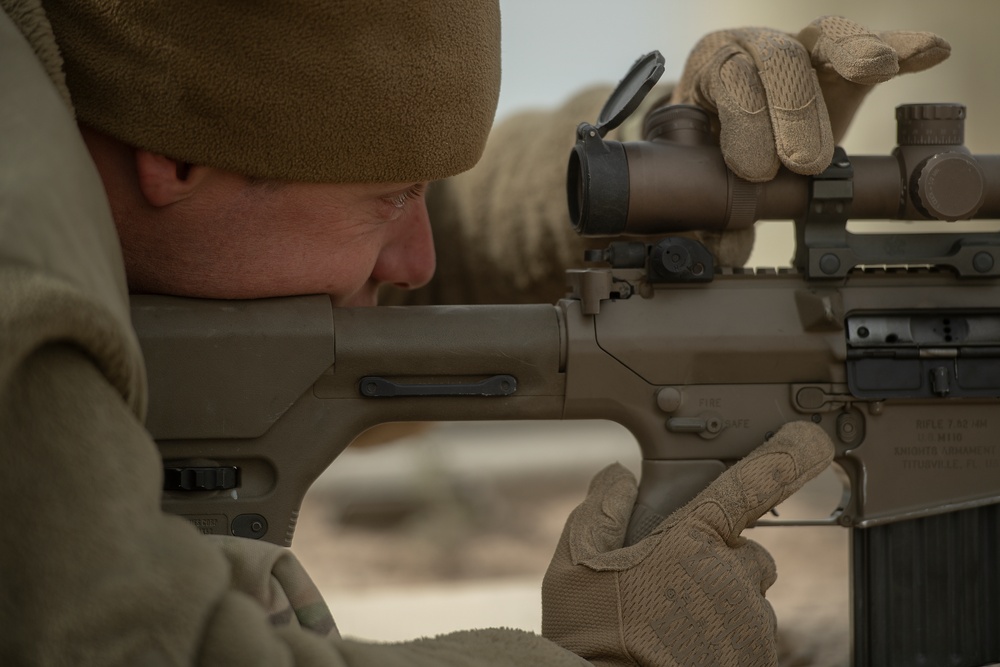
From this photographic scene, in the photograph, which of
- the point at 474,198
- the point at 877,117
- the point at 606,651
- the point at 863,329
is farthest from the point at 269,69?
the point at 877,117

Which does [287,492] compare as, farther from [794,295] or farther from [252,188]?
[794,295]

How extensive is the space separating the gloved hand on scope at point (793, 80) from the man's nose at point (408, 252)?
14.9 inches

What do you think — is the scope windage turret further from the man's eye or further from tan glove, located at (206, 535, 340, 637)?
tan glove, located at (206, 535, 340, 637)

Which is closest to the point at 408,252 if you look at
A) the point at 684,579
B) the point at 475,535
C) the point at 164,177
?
the point at 164,177

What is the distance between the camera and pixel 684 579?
113 cm

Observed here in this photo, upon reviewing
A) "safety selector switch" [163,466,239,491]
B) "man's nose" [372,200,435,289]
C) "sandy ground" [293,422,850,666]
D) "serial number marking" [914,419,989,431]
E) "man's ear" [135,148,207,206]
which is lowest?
"sandy ground" [293,422,850,666]

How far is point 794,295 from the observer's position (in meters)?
1.31

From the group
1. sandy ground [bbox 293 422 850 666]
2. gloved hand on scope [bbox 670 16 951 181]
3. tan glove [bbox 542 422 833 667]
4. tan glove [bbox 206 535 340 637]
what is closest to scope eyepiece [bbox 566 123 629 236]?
gloved hand on scope [bbox 670 16 951 181]

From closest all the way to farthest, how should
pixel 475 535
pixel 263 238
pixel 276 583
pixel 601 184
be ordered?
1. pixel 276 583
2. pixel 263 238
3. pixel 601 184
4. pixel 475 535

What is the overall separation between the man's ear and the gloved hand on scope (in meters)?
0.63

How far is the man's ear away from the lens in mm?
1012

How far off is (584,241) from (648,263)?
81 centimetres

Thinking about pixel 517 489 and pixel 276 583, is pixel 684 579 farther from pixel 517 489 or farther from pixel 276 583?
pixel 517 489

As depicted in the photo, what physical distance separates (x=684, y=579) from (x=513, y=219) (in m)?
1.22
